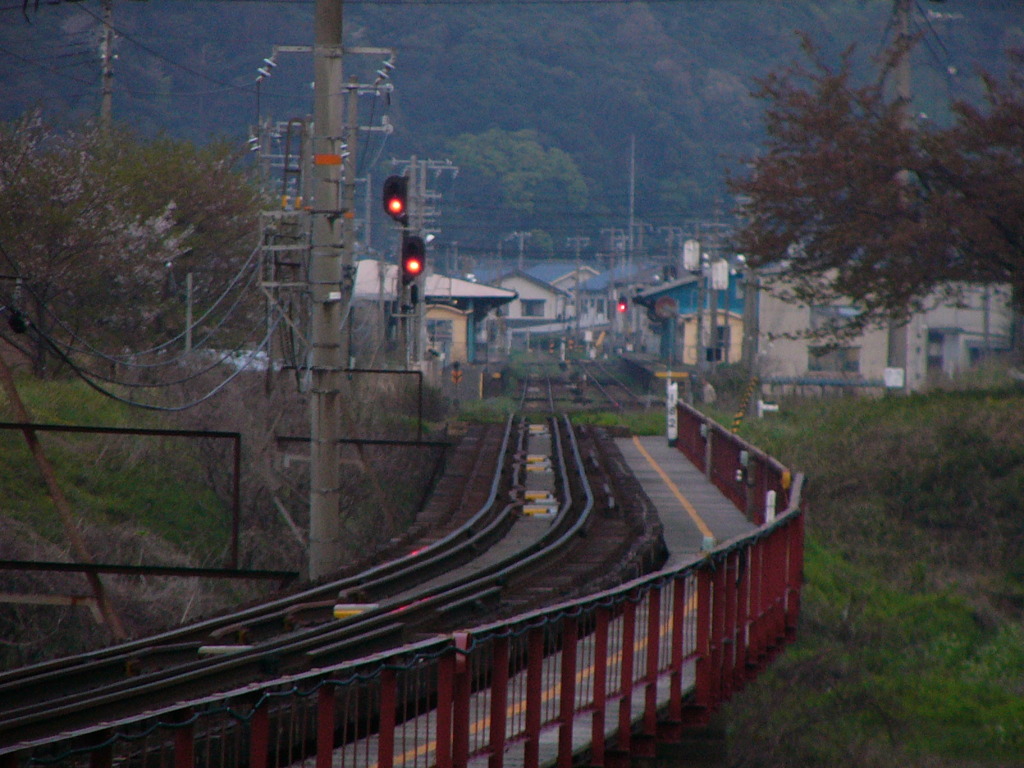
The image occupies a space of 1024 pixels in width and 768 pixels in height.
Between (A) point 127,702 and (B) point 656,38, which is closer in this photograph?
(A) point 127,702

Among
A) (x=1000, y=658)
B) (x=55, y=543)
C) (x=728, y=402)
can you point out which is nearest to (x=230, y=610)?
(x=55, y=543)

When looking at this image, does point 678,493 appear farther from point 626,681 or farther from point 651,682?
point 626,681

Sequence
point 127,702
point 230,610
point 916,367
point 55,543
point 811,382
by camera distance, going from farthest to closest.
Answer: point 916,367
point 811,382
point 55,543
point 230,610
point 127,702

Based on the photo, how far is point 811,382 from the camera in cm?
4091

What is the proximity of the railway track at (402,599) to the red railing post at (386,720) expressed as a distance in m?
1.84

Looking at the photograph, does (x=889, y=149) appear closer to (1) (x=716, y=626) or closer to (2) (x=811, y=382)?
(1) (x=716, y=626)

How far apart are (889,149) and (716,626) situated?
15.7 m

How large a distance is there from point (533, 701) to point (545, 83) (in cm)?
12854

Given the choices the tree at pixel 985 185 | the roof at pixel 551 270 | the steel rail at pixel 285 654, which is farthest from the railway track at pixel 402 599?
the roof at pixel 551 270

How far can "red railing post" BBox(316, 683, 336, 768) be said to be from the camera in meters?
4.64

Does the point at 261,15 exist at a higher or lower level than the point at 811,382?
higher

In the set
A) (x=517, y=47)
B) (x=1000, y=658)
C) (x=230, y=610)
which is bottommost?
(x=1000, y=658)

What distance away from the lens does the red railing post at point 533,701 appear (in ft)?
20.0

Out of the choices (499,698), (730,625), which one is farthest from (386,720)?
(730,625)
